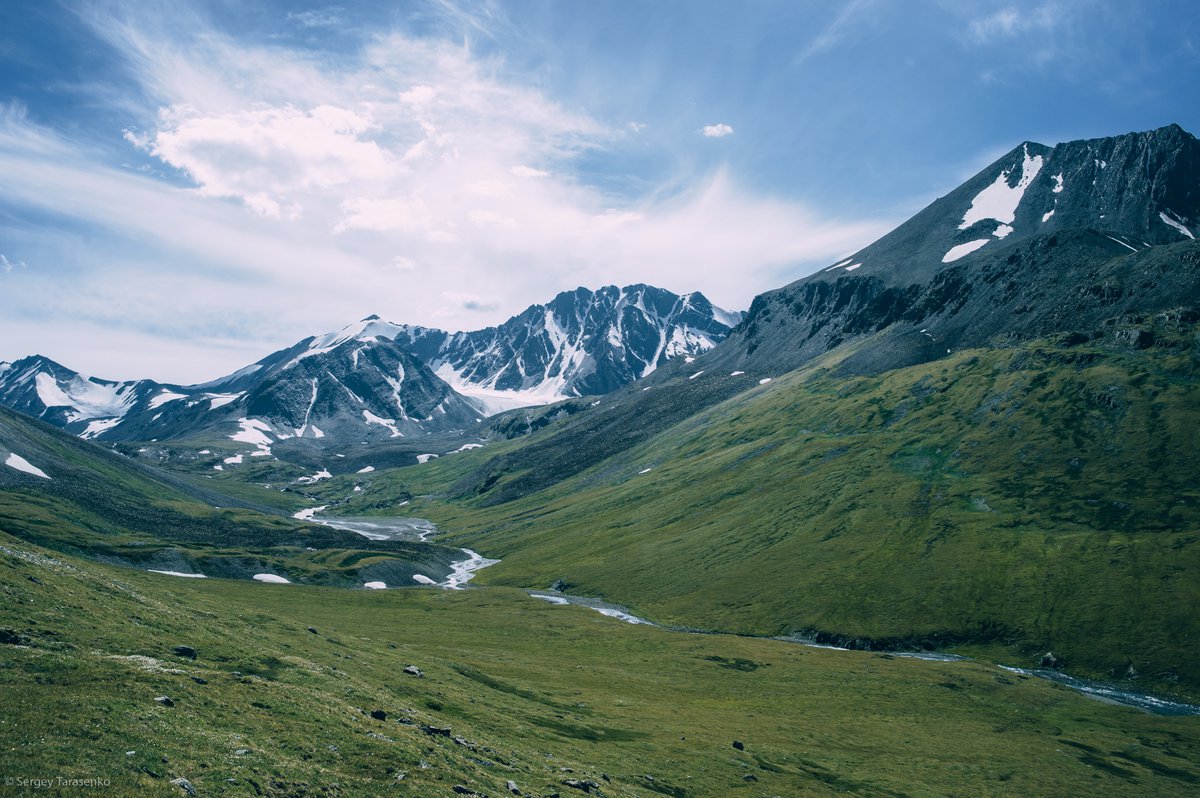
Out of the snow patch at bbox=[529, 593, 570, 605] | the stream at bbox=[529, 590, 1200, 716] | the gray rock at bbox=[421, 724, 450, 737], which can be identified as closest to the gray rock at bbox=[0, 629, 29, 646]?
the gray rock at bbox=[421, 724, 450, 737]

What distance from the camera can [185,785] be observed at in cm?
2450

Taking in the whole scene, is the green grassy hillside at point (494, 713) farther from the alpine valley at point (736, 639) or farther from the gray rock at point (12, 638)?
the alpine valley at point (736, 639)

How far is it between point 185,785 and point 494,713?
3353cm

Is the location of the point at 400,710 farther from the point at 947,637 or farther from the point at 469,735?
the point at 947,637

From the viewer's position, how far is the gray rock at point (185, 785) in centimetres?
2421

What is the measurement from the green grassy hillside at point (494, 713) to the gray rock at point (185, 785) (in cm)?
29

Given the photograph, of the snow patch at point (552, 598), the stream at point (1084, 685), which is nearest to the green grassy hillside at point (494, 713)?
the stream at point (1084, 685)

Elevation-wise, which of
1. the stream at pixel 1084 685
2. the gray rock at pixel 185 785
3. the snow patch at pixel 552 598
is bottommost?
the snow patch at pixel 552 598

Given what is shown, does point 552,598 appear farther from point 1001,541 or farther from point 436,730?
point 436,730

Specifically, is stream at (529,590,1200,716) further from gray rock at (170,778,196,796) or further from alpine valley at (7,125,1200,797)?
gray rock at (170,778,196,796)

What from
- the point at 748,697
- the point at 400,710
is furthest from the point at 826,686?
the point at 400,710

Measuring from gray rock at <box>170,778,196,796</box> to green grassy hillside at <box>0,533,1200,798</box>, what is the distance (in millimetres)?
293

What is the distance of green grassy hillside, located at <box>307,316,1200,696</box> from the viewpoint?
381 ft

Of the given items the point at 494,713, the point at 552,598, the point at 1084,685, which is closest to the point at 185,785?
the point at 494,713
